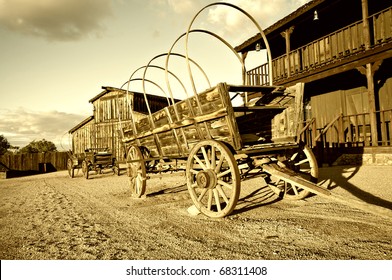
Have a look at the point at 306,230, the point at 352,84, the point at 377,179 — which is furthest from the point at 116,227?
the point at 352,84

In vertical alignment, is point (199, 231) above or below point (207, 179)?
below

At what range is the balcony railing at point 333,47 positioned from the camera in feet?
28.6

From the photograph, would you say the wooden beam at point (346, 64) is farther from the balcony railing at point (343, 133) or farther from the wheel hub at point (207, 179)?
the wheel hub at point (207, 179)

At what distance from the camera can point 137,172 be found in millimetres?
5109

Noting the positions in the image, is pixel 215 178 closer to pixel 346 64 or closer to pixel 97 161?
pixel 346 64

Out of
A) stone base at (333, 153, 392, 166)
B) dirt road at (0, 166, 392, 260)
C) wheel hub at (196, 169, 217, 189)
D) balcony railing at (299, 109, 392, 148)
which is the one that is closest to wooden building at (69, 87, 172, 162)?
balcony railing at (299, 109, 392, 148)

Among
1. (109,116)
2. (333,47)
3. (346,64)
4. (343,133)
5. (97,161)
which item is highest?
(333,47)

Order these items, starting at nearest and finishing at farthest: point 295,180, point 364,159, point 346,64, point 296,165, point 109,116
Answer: point 295,180 → point 296,165 → point 364,159 → point 346,64 → point 109,116

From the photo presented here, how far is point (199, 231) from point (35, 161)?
2085 centimetres

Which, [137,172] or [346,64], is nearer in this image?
[137,172]

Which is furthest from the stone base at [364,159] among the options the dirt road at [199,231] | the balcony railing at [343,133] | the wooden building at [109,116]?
the wooden building at [109,116]

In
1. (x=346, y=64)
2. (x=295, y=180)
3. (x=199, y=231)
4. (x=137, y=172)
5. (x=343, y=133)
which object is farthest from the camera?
(x=346, y=64)

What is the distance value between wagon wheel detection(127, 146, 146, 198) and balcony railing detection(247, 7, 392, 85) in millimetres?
8447

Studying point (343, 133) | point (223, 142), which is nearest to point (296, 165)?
point (223, 142)
